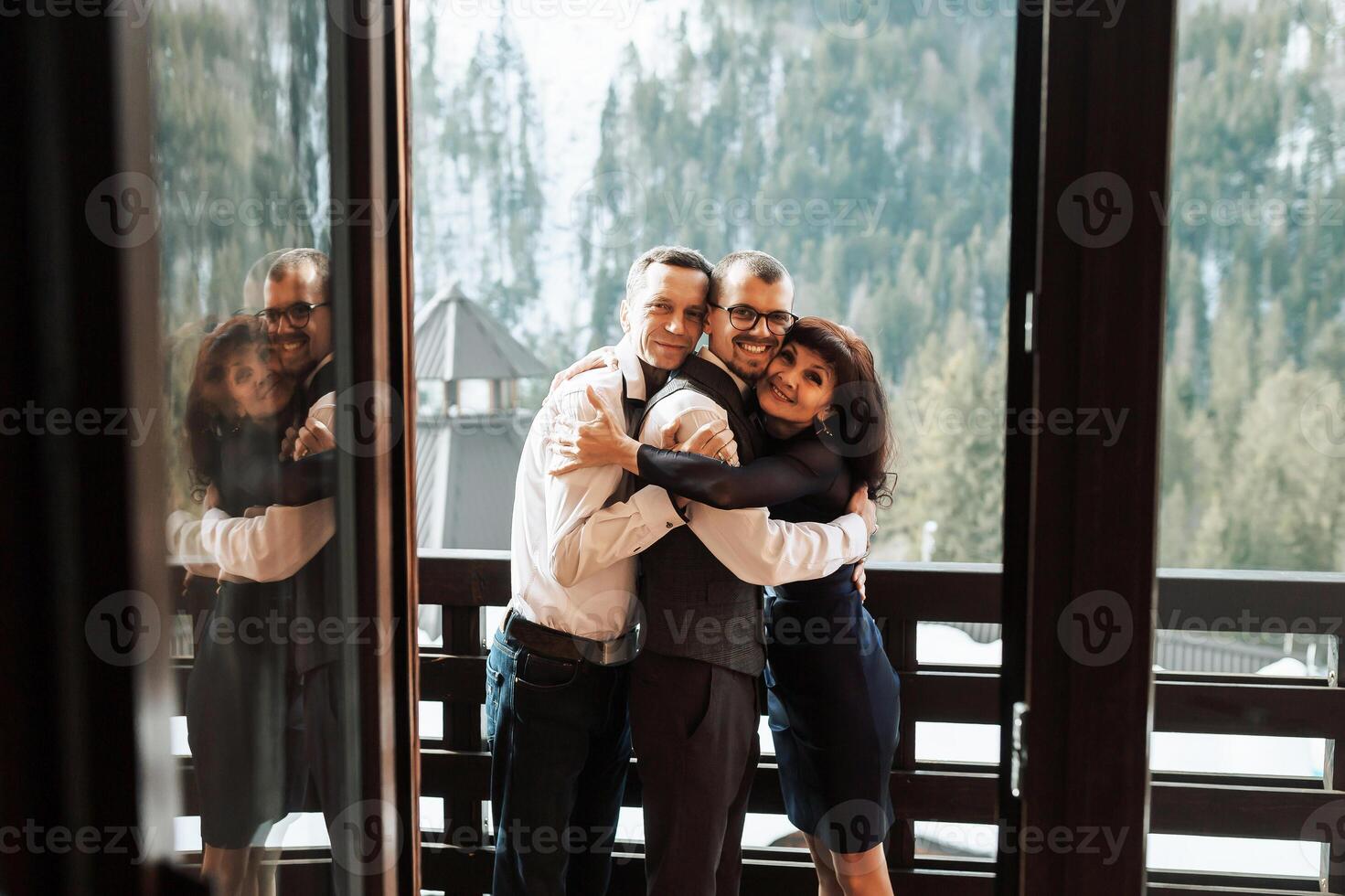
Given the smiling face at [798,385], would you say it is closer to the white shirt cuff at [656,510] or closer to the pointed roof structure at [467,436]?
the white shirt cuff at [656,510]

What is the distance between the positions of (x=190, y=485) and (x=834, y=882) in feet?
4.70

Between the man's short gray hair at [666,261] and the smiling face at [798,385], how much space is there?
207 millimetres

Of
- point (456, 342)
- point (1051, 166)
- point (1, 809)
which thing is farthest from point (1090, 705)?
point (456, 342)

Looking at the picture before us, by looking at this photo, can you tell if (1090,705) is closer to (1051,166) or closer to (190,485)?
(1051,166)

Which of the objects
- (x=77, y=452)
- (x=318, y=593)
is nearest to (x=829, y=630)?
(x=318, y=593)

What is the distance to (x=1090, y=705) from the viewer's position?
90cm

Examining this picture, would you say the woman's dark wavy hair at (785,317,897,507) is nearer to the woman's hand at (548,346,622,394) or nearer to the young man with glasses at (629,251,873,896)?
the young man with glasses at (629,251,873,896)

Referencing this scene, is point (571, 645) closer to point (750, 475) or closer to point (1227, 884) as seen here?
point (750, 475)

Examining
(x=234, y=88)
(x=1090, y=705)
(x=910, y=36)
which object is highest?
(x=910, y=36)

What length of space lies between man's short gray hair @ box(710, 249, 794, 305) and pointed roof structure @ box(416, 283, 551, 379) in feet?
2.20

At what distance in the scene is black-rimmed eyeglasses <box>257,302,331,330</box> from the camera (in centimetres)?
89

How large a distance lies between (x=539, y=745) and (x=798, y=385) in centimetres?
77

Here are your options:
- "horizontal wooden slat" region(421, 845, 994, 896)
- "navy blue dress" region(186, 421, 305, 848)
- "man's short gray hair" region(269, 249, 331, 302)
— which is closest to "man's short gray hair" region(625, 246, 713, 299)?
"man's short gray hair" region(269, 249, 331, 302)

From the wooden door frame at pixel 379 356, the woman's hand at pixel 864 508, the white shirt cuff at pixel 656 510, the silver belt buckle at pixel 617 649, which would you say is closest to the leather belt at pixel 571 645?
the silver belt buckle at pixel 617 649
